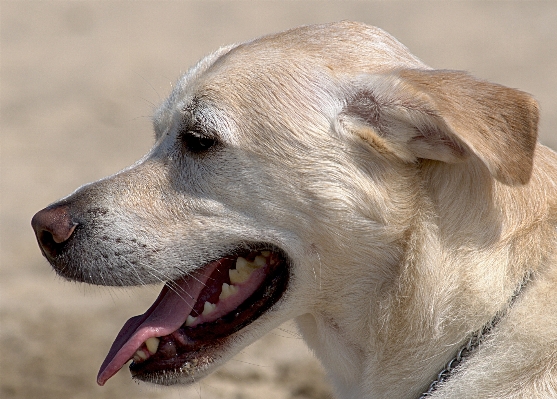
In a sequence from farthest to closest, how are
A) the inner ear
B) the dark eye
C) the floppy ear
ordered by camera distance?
the dark eye
the inner ear
the floppy ear

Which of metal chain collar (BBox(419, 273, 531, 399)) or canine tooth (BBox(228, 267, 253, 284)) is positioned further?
canine tooth (BBox(228, 267, 253, 284))

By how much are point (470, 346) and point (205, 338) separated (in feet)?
3.37

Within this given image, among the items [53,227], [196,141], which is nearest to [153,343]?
[53,227]

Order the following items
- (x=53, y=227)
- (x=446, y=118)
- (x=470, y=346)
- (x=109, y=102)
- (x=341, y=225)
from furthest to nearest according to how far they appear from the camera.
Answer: (x=109, y=102), (x=53, y=227), (x=341, y=225), (x=470, y=346), (x=446, y=118)

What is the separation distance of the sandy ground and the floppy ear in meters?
2.05

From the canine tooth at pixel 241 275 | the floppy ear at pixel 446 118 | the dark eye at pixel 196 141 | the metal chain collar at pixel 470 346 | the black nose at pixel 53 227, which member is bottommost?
the metal chain collar at pixel 470 346

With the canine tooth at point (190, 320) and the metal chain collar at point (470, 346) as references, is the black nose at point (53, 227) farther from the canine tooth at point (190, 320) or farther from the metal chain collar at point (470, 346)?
the metal chain collar at point (470, 346)

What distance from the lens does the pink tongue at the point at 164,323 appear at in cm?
331

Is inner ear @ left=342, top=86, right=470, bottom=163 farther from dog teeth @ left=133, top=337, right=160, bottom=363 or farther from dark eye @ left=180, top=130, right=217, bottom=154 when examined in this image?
dog teeth @ left=133, top=337, right=160, bottom=363

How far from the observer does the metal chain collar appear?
2934 mm

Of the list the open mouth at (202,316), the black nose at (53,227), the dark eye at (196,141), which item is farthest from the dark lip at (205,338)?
the black nose at (53,227)

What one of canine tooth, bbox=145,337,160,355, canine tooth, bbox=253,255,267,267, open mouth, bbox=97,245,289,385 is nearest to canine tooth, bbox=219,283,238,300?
open mouth, bbox=97,245,289,385

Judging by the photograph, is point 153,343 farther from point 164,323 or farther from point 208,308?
point 208,308

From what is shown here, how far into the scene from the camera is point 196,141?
10.8 ft
